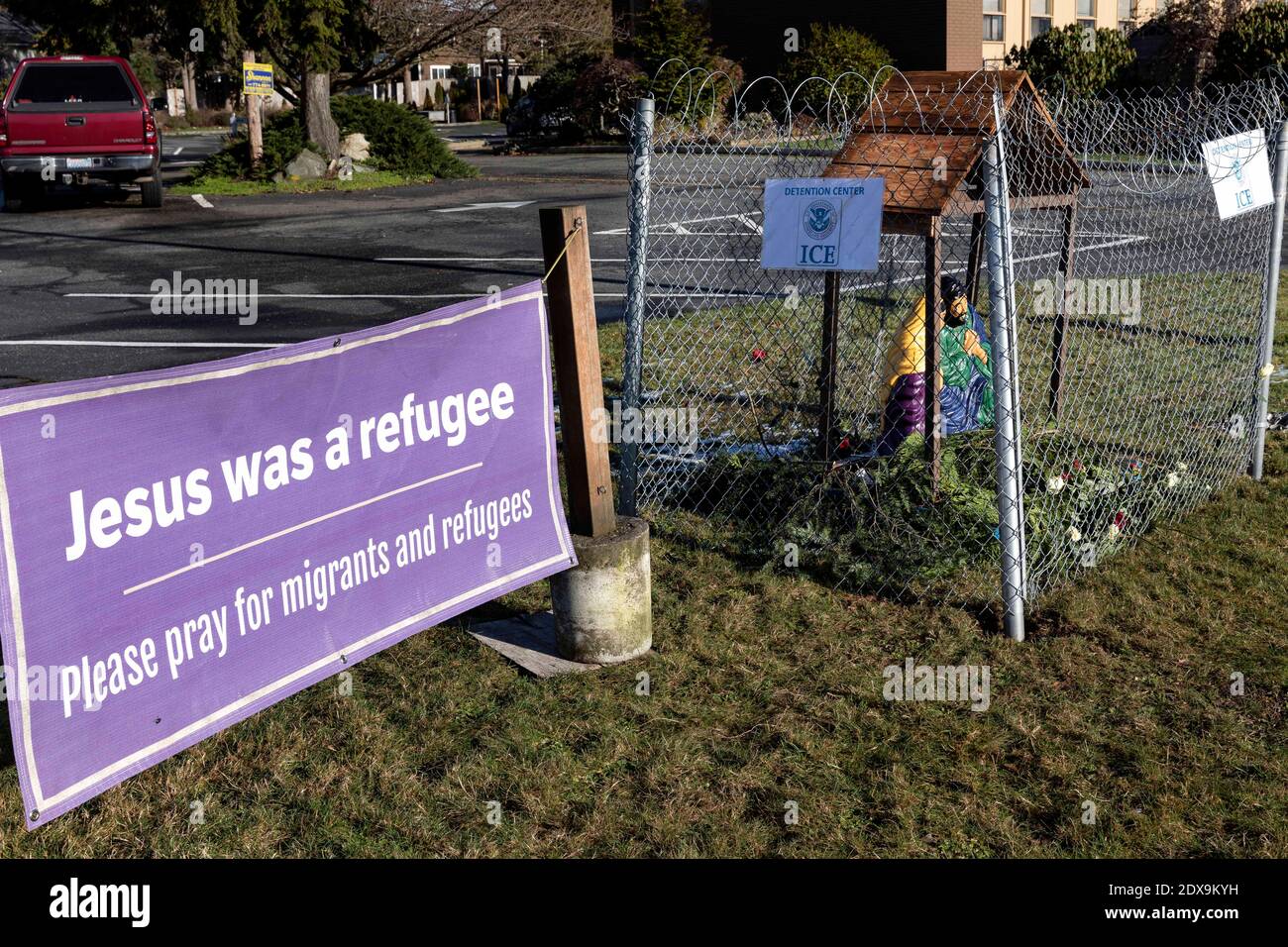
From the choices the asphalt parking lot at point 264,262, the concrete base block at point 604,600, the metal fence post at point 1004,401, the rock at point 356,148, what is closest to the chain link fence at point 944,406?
the metal fence post at point 1004,401

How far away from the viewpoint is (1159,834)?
11.8 ft

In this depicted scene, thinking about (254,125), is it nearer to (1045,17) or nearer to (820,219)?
(820,219)

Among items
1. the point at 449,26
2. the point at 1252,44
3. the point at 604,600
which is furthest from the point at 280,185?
the point at 1252,44

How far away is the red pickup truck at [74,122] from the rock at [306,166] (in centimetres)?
396

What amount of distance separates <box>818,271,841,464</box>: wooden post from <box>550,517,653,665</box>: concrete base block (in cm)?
160

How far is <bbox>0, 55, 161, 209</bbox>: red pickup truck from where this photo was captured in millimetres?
18125

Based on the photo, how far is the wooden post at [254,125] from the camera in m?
21.9

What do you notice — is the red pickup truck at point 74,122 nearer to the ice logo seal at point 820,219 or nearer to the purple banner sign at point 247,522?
the ice logo seal at point 820,219

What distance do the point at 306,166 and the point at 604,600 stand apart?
20001 mm

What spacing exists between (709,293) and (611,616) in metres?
7.34

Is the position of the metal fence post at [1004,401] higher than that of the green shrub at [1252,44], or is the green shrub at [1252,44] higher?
the green shrub at [1252,44]

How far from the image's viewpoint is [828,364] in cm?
596

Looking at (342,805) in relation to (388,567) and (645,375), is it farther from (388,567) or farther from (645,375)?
(645,375)
